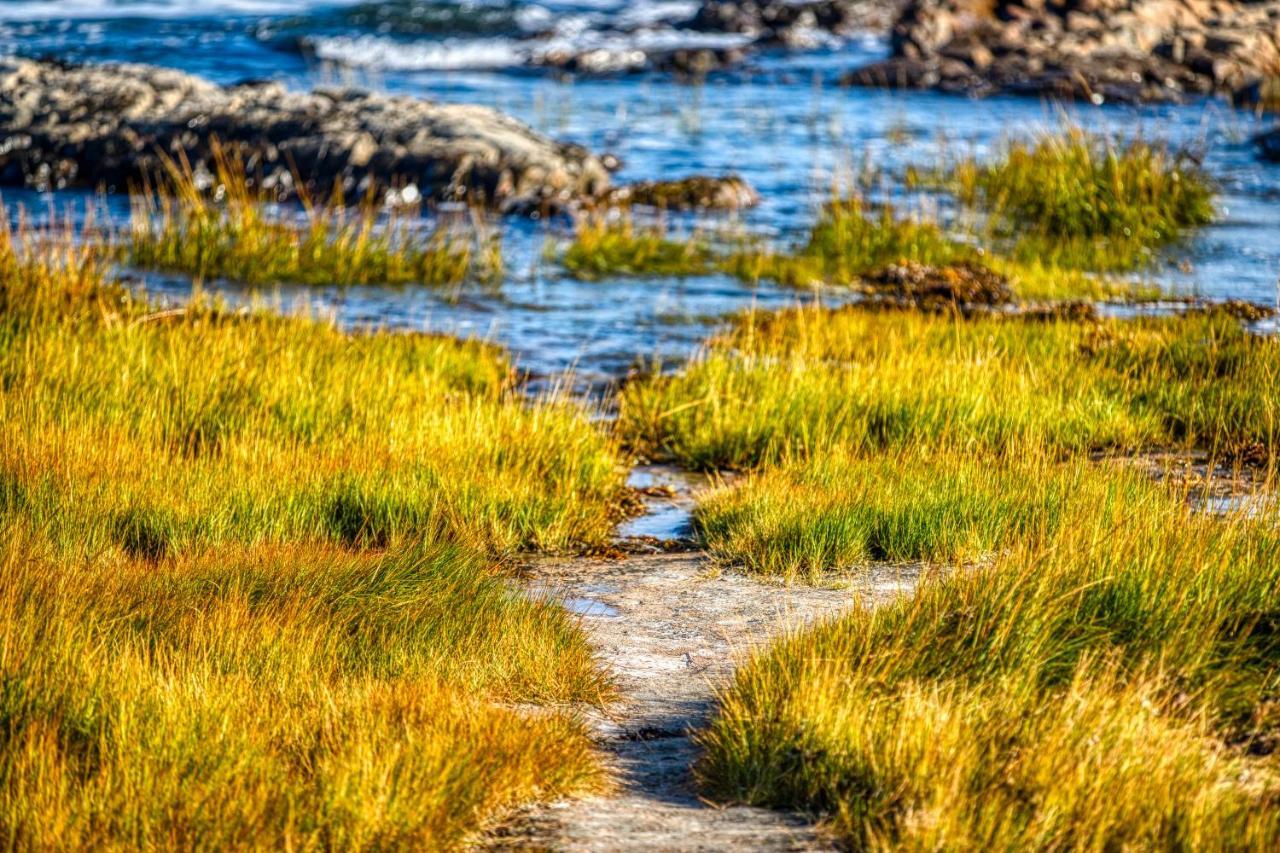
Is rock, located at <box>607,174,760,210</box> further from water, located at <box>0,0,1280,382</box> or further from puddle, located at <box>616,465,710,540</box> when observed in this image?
puddle, located at <box>616,465,710,540</box>

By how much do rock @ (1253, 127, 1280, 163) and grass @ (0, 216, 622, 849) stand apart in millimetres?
15119

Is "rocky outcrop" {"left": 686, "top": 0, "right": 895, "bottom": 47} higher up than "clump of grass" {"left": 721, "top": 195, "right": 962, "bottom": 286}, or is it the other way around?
"rocky outcrop" {"left": 686, "top": 0, "right": 895, "bottom": 47}

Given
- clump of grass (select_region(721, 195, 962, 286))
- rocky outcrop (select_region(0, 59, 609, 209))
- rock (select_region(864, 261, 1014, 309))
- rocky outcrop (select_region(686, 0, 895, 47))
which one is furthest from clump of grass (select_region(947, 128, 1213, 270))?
rocky outcrop (select_region(686, 0, 895, 47))

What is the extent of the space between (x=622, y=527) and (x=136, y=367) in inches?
117

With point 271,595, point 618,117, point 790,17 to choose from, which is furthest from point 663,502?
point 790,17

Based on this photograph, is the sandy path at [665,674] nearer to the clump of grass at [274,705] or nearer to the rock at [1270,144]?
the clump of grass at [274,705]

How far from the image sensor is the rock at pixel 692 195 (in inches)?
691

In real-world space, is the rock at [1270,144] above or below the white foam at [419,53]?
above

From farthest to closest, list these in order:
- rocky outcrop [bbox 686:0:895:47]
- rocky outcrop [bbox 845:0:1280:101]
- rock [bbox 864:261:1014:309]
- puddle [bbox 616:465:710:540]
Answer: rocky outcrop [bbox 686:0:895:47] → rocky outcrop [bbox 845:0:1280:101] → rock [bbox 864:261:1014:309] → puddle [bbox 616:465:710:540]

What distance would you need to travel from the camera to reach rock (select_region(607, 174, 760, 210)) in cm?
1755

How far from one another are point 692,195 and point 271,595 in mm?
13286

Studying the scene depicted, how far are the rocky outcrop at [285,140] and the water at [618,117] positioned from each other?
1.15 metres

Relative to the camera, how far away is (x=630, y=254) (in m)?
14.6

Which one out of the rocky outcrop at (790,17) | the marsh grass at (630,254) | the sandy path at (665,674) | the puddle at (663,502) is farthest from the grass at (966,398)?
the rocky outcrop at (790,17)
